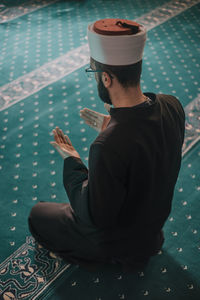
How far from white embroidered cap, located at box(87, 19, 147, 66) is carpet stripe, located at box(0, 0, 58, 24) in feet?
11.2

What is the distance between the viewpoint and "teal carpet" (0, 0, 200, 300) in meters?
1.65

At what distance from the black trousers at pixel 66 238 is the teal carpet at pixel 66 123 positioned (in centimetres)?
8

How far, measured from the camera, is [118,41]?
3.91ft

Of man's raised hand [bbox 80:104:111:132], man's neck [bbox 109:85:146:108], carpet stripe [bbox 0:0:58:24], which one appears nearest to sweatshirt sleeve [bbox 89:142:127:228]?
man's neck [bbox 109:85:146:108]

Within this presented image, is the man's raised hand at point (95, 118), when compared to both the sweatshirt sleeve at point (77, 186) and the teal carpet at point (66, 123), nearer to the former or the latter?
the sweatshirt sleeve at point (77, 186)

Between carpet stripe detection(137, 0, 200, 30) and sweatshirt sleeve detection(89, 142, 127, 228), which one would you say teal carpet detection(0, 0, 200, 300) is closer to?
carpet stripe detection(137, 0, 200, 30)

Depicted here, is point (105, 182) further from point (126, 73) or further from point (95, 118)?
point (95, 118)

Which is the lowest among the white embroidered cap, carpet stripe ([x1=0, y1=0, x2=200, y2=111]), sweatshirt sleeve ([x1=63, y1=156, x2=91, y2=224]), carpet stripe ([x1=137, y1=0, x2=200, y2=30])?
carpet stripe ([x1=0, y1=0, x2=200, y2=111])

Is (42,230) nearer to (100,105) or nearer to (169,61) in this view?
(100,105)

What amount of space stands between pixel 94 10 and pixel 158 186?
12.2ft

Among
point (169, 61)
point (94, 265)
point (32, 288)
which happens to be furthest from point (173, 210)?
point (169, 61)

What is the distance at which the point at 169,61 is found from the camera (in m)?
3.35

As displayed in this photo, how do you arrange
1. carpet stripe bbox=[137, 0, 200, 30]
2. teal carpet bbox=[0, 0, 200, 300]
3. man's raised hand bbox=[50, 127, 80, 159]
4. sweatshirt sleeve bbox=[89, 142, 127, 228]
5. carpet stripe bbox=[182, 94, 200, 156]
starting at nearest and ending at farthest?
1. sweatshirt sleeve bbox=[89, 142, 127, 228]
2. man's raised hand bbox=[50, 127, 80, 159]
3. teal carpet bbox=[0, 0, 200, 300]
4. carpet stripe bbox=[182, 94, 200, 156]
5. carpet stripe bbox=[137, 0, 200, 30]

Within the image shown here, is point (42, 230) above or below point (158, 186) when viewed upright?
below
